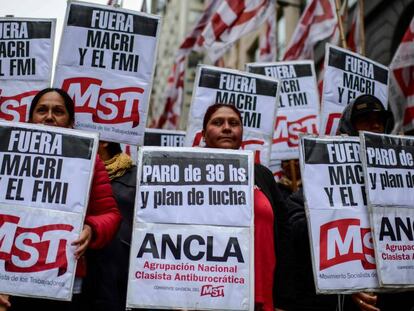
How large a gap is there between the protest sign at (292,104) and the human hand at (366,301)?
2651 millimetres

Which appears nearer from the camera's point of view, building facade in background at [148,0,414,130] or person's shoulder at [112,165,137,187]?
person's shoulder at [112,165,137,187]

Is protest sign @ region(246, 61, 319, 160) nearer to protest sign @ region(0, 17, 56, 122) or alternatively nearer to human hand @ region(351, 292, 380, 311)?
protest sign @ region(0, 17, 56, 122)

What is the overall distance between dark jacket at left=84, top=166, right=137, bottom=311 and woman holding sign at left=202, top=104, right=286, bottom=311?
0.61m

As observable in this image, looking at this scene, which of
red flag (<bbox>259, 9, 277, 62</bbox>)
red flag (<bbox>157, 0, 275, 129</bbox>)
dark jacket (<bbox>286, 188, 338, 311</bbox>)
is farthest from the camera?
red flag (<bbox>259, 9, 277, 62</bbox>)

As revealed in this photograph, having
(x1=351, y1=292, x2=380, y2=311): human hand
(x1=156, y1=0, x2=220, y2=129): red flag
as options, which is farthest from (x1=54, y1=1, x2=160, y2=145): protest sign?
(x1=156, y1=0, x2=220, y2=129): red flag

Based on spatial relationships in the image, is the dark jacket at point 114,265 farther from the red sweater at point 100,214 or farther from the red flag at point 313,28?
the red flag at point 313,28

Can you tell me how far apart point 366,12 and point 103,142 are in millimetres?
8934

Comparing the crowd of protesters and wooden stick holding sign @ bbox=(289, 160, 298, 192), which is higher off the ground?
wooden stick holding sign @ bbox=(289, 160, 298, 192)

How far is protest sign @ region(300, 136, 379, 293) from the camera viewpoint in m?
2.97

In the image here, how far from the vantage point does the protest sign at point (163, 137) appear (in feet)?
19.6

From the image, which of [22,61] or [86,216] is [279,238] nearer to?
[86,216]

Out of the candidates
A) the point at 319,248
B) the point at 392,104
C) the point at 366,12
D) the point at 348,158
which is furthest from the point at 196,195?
the point at 366,12

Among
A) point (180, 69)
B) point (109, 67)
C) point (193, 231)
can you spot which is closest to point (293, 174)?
point (109, 67)

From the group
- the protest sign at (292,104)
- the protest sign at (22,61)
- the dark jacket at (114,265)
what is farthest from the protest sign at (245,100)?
the dark jacket at (114,265)
